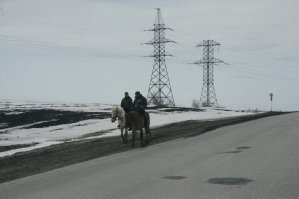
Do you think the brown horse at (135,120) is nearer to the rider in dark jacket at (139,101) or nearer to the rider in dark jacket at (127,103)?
the rider in dark jacket at (139,101)

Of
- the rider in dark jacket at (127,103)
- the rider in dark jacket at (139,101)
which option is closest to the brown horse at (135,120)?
the rider in dark jacket at (139,101)

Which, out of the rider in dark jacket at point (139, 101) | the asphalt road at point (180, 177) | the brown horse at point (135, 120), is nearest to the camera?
the asphalt road at point (180, 177)

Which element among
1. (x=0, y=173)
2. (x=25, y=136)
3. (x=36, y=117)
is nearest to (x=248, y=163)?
(x=0, y=173)

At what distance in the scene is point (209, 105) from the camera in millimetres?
76438

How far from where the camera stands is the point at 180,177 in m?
11.6

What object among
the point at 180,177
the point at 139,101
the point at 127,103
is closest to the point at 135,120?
the point at 139,101

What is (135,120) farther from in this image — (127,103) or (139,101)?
(127,103)

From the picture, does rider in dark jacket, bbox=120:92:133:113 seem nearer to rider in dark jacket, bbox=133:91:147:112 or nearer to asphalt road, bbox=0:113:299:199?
rider in dark jacket, bbox=133:91:147:112

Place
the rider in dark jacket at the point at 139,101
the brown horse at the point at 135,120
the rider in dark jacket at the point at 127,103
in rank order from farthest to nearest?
the rider in dark jacket at the point at 127,103, the brown horse at the point at 135,120, the rider in dark jacket at the point at 139,101

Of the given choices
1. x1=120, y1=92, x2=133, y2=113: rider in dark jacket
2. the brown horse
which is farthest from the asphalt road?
x1=120, y1=92, x2=133, y2=113: rider in dark jacket

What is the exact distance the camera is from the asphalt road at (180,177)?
32.0ft

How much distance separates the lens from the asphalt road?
32.0ft

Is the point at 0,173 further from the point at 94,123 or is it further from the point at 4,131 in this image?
the point at 94,123

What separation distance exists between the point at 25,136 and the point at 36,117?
13052 millimetres
